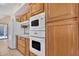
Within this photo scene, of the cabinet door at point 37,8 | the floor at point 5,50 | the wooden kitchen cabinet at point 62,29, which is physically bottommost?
the floor at point 5,50

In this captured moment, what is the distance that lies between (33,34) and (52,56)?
11.6 inches

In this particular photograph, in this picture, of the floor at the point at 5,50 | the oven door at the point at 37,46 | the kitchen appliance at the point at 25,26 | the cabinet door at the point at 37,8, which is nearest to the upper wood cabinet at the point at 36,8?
the cabinet door at the point at 37,8

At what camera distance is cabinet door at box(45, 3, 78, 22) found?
101 centimetres

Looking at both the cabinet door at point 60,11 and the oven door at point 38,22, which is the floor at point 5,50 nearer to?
the oven door at point 38,22

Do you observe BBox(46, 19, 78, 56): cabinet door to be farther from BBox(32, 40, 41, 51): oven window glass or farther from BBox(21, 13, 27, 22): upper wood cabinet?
BBox(21, 13, 27, 22): upper wood cabinet

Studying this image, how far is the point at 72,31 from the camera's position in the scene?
103cm

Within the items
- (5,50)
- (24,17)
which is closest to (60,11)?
(24,17)

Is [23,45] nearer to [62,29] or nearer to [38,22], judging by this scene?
[38,22]

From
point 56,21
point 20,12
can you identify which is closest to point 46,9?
point 56,21

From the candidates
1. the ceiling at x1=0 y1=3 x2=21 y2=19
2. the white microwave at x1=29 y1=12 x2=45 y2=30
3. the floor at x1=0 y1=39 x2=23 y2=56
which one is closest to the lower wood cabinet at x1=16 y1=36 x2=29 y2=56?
the floor at x1=0 y1=39 x2=23 y2=56

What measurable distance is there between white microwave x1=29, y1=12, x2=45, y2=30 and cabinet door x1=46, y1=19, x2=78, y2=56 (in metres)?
0.06

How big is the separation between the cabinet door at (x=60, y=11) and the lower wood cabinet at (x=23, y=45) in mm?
334

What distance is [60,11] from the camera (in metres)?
1.13

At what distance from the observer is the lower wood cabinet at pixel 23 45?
132 centimetres
